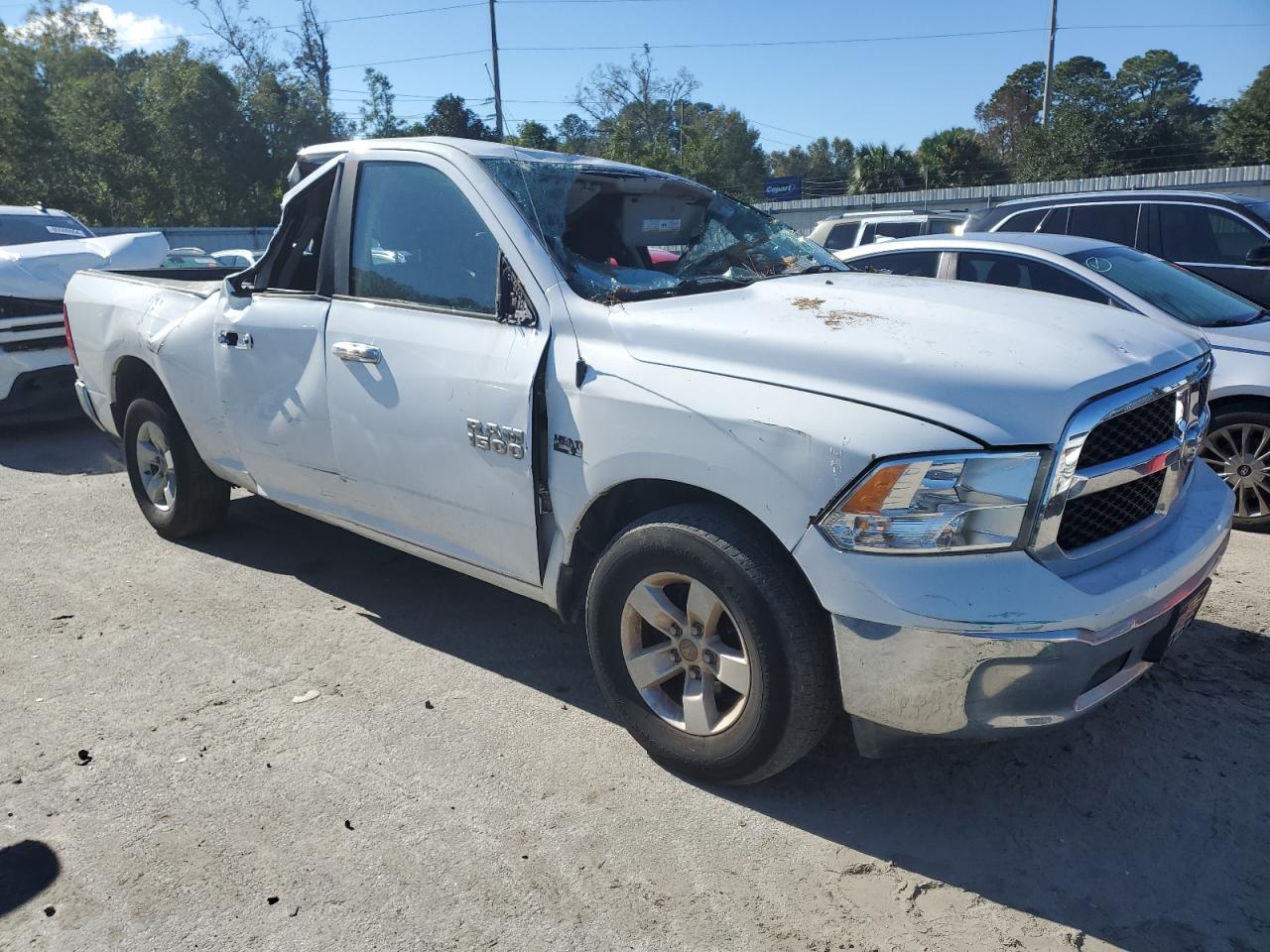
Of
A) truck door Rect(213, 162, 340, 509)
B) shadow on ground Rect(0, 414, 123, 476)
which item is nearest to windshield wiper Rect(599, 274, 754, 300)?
truck door Rect(213, 162, 340, 509)

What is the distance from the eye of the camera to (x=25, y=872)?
2848 millimetres

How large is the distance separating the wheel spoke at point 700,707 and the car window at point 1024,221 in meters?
7.12

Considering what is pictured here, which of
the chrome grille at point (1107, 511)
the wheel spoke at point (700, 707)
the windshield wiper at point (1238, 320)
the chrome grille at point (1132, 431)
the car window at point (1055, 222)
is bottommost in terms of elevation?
the wheel spoke at point (700, 707)

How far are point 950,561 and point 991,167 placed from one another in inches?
1920

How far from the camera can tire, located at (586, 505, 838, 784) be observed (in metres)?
2.77

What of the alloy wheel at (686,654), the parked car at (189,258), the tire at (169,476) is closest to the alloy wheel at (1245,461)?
the alloy wheel at (686,654)

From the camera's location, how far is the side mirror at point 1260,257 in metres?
7.30

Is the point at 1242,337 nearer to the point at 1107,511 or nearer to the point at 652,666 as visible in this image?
the point at 1107,511

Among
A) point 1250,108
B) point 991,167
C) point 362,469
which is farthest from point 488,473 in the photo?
point 991,167

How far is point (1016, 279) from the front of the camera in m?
6.34

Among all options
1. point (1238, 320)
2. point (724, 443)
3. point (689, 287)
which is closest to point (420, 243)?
point (689, 287)

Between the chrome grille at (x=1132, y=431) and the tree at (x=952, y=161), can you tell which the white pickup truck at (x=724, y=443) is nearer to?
the chrome grille at (x=1132, y=431)

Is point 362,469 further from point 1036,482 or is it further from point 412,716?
point 1036,482

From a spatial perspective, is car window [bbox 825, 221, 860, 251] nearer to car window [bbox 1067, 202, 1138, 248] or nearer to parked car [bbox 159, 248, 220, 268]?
car window [bbox 1067, 202, 1138, 248]
